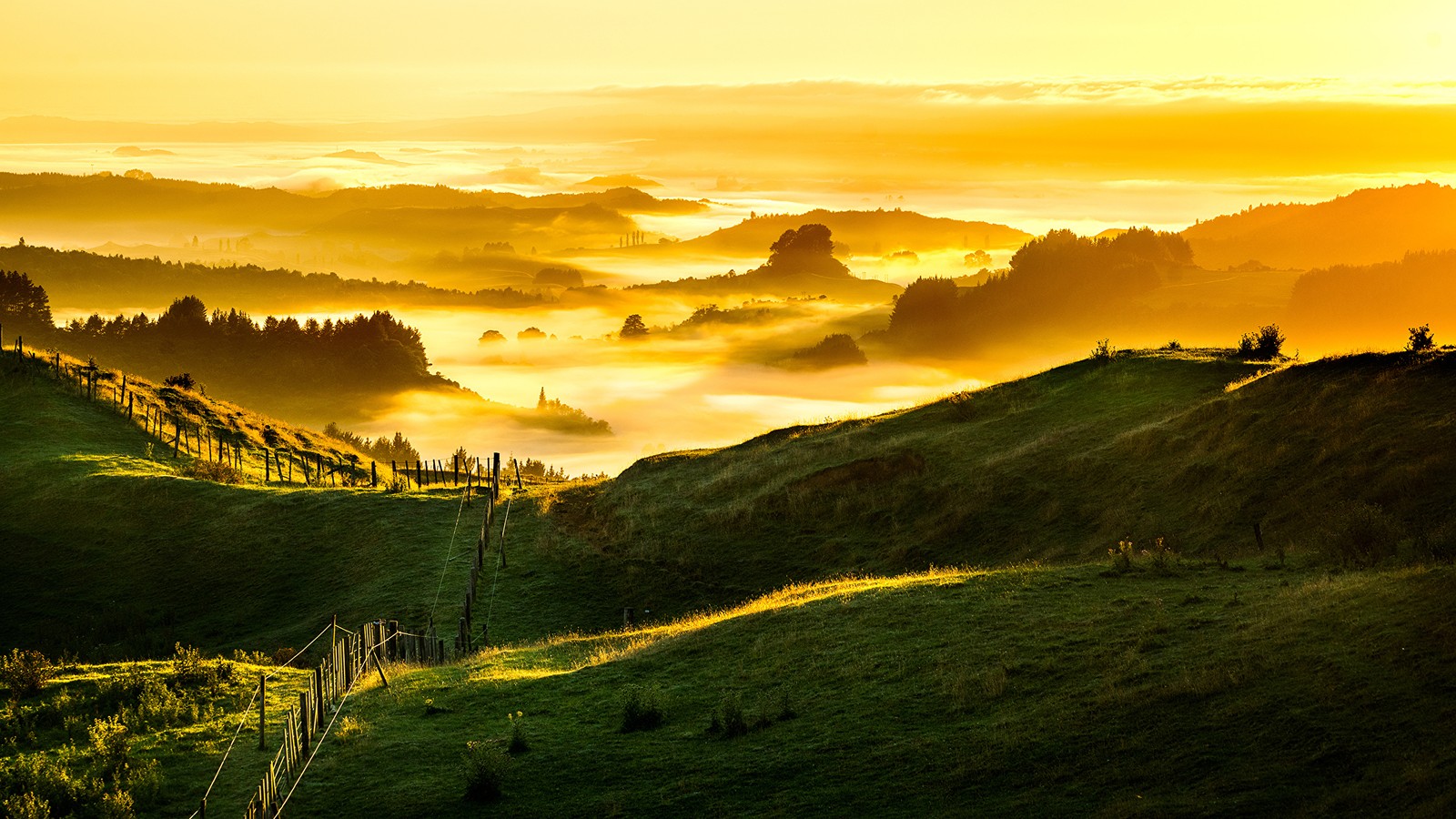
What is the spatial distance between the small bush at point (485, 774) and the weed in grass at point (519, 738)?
939 millimetres

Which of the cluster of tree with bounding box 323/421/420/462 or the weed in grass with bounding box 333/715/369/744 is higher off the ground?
the cluster of tree with bounding box 323/421/420/462

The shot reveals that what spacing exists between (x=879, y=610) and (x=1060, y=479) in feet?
60.6

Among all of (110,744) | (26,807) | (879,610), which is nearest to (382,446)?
(879,610)

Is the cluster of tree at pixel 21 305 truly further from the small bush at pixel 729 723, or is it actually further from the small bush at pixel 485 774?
the small bush at pixel 729 723

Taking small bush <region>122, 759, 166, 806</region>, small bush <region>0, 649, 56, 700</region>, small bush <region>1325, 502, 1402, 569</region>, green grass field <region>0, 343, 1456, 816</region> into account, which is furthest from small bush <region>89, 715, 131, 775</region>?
small bush <region>1325, 502, 1402, 569</region>

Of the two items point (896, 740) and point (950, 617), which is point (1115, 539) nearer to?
point (950, 617)

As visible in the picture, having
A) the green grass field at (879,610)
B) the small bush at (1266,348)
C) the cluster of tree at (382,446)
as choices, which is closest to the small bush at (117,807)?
the green grass field at (879,610)

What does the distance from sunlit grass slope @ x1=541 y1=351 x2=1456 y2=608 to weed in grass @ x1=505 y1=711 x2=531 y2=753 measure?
18355mm

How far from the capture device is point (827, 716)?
18969 millimetres

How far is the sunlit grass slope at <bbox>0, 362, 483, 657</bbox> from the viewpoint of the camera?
41.1m

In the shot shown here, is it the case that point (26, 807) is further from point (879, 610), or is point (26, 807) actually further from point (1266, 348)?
point (1266, 348)

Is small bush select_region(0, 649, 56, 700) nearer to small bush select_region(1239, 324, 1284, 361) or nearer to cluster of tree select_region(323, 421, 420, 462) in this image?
small bush select_region(1239, 324, 1284, 361)

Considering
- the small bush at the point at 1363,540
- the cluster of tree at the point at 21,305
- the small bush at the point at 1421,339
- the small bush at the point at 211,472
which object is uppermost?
the cluster of tree at the point at 21,305

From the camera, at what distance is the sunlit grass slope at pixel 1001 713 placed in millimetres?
13891
